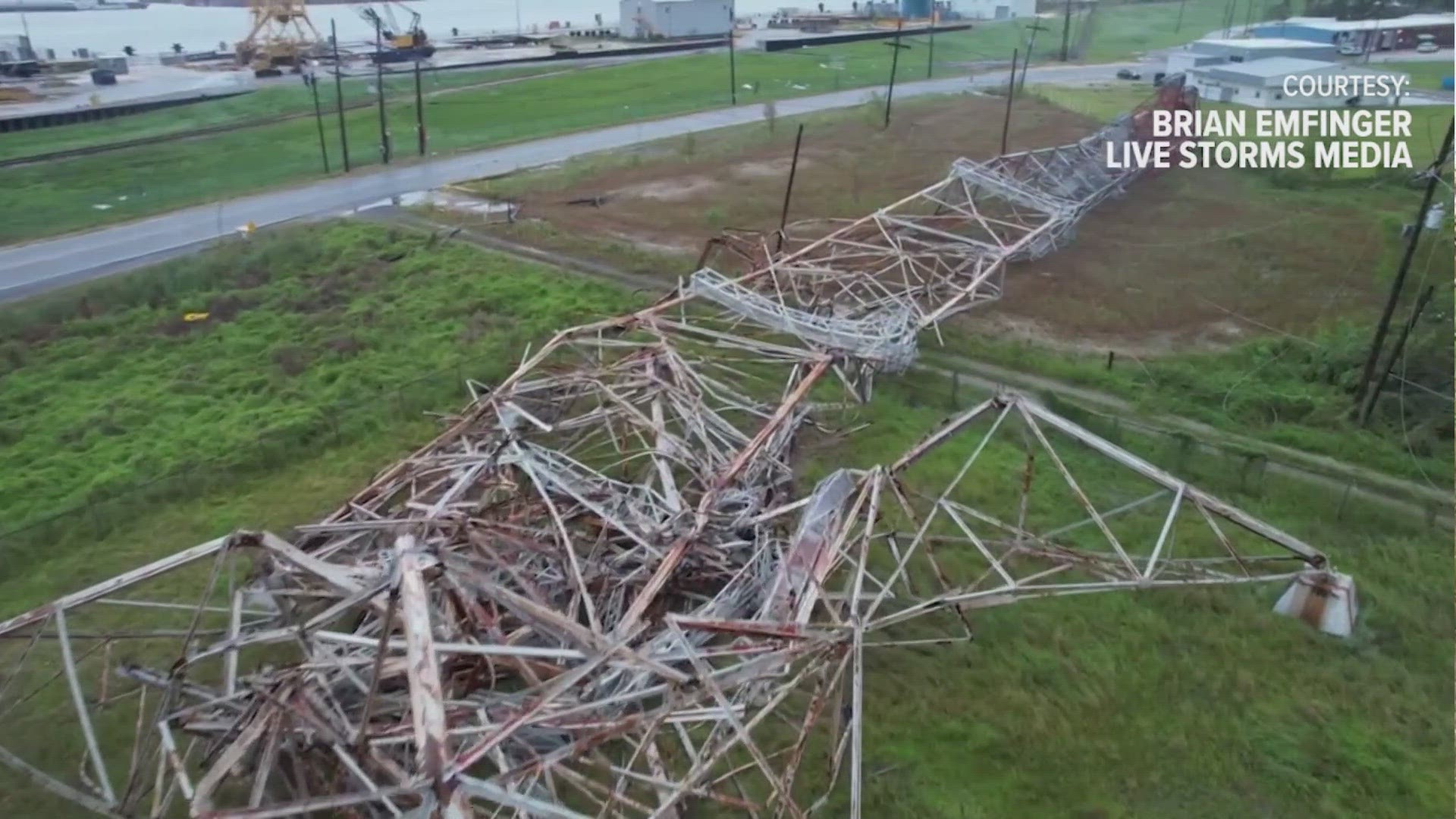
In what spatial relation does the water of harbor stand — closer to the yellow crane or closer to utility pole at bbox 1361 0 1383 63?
the yellow crane

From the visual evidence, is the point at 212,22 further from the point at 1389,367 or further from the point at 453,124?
the point at 1389,367

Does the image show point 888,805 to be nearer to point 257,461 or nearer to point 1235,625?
point 1235,625

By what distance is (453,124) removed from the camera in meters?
48.4

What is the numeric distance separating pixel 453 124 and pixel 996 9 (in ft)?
247

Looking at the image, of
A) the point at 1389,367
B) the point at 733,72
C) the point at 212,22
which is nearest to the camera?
the point at 1389,367

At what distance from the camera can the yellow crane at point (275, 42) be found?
7025 cm

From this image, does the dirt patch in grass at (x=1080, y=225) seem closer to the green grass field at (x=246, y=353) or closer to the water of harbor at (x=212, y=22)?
the green grass field at (x=246, y=353)

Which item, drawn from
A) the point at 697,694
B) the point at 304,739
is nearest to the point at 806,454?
the point at 697,694

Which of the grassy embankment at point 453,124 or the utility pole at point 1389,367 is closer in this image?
the utility pole at point 1389,367

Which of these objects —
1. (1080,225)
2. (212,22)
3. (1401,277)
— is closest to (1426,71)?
(1080,225)

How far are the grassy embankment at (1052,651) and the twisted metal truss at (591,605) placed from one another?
60 cm

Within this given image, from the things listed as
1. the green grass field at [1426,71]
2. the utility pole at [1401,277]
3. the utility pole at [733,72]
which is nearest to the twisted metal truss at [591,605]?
the utility pole at [1401,277]

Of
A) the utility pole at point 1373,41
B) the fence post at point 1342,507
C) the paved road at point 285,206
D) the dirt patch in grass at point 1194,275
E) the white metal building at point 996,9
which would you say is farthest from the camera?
the white metal building at point 996,9

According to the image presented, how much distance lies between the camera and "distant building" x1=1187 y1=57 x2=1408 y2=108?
167ft
